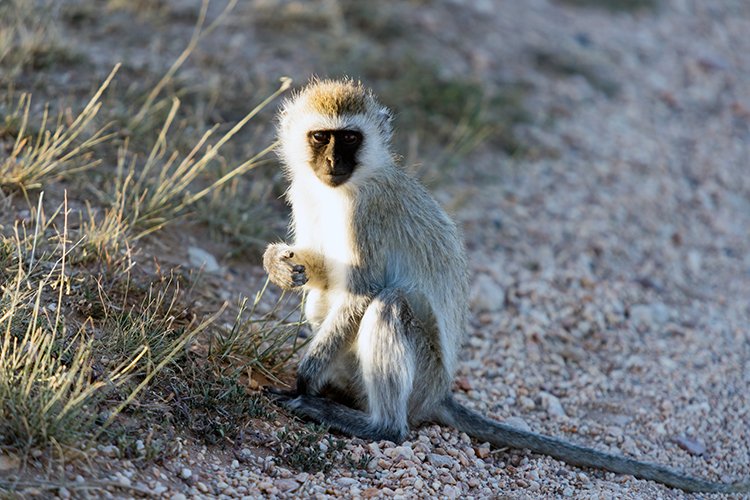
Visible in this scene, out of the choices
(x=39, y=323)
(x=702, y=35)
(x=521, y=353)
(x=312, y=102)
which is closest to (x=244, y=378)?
(x=39, y=323)

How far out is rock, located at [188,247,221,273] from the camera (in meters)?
5.66

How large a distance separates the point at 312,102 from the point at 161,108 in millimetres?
2295

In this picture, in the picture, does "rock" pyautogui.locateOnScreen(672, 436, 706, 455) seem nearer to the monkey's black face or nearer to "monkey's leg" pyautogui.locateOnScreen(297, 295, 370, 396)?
"monkey's leg" pyautogui.locateOnScreen(297, 295, 370, 396)

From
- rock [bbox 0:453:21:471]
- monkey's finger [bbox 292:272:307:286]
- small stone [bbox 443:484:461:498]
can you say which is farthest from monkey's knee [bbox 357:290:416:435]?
rock [bbox 0:453:21:471]

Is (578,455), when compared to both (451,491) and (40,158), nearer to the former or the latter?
(451,491)

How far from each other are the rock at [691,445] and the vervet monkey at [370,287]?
0.45 m

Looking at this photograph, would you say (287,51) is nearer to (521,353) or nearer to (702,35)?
(521,353)

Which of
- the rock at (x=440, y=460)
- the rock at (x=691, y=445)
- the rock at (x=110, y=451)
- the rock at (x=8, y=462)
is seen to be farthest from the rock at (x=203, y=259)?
the rock at (x=691, y=445)

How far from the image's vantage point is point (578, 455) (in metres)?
4.66

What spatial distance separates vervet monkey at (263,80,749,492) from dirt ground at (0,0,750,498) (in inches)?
5.4

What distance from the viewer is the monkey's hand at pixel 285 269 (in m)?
4.62

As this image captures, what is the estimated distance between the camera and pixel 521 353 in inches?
236

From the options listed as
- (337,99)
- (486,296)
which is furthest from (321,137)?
(486,296)

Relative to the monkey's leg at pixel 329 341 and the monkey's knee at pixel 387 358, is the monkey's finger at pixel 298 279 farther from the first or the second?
the monkey's knee at pixel 387 358
